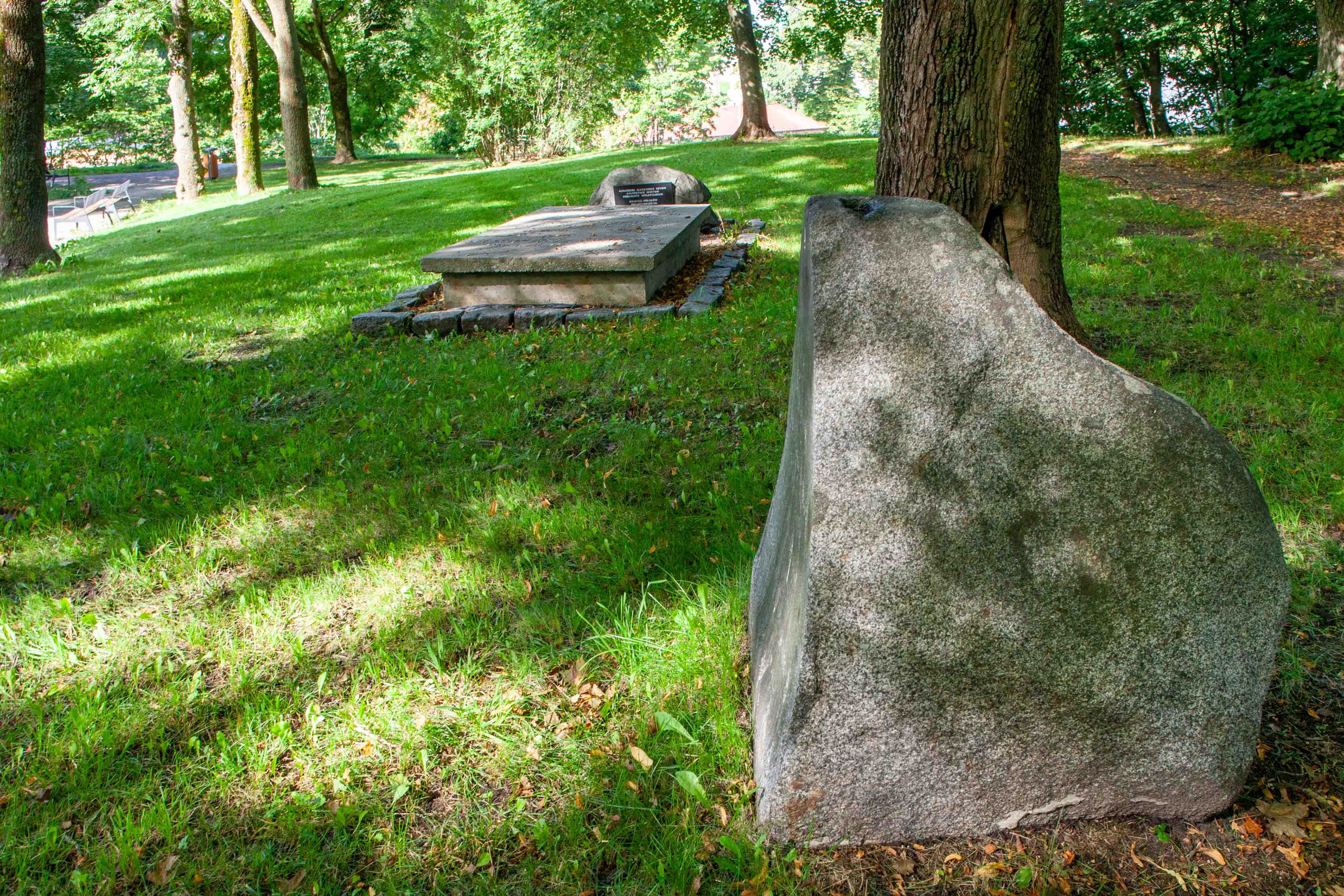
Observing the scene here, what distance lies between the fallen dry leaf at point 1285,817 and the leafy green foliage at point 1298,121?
1375 centimetres

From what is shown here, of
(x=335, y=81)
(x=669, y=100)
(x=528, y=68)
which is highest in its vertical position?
(x=669, y=100)

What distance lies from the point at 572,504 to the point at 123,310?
6271 millimetres

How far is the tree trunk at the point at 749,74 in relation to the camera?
68.8 ft

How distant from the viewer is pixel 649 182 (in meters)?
11.1

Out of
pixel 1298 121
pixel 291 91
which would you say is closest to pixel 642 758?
pixel 1298 121

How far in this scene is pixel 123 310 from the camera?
769 centimetres

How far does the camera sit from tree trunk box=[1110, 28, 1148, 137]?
18859mm

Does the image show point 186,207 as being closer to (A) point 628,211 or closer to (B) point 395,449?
(A) point 628,211

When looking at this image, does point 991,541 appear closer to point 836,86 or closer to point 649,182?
point 649,182

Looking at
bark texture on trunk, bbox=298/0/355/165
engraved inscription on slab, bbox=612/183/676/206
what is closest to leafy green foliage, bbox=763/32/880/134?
bark texture on trunk, bbox=298/0/355/165

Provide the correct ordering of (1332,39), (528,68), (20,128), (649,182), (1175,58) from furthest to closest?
(528,68)
(1175,58)
(1332,39)
(649,182)
(20,128)

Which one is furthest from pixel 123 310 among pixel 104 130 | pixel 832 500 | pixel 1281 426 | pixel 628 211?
pixel 104 130

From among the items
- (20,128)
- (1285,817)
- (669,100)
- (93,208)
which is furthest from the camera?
(669,100)

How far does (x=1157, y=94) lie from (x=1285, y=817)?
22.2 m
